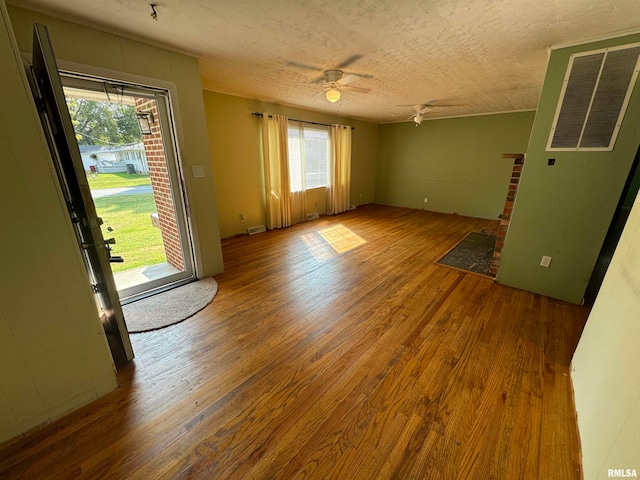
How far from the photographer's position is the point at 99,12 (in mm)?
1657

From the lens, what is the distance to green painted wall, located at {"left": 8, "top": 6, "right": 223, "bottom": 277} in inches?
67.5

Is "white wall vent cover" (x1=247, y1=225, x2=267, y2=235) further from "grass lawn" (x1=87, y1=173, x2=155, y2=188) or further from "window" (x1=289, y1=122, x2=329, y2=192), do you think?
"grass lawn" (x1=87, y1=173, x2=155, y2=188)

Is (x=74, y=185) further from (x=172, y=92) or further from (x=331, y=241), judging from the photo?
(x=331, y=241)

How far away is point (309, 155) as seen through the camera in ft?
17.3

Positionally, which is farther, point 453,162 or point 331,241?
point 453,162

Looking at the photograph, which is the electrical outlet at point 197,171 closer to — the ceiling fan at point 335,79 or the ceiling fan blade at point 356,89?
the ceiling fan at point 335,79

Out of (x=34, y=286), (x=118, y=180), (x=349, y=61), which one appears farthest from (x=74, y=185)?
(x=349, y=61)

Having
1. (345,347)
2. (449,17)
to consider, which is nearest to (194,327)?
(345,347)

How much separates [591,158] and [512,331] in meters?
1.63

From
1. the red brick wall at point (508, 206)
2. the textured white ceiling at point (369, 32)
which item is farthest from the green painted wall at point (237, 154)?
the red brick wall at point (508, 206)

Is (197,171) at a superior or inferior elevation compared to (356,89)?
inferior

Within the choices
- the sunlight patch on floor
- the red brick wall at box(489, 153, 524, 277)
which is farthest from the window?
the red brick wall at box(489, 153, 524, 277)

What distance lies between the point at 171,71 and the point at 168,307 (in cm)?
219

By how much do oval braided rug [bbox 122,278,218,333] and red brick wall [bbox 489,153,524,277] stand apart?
322 cm
